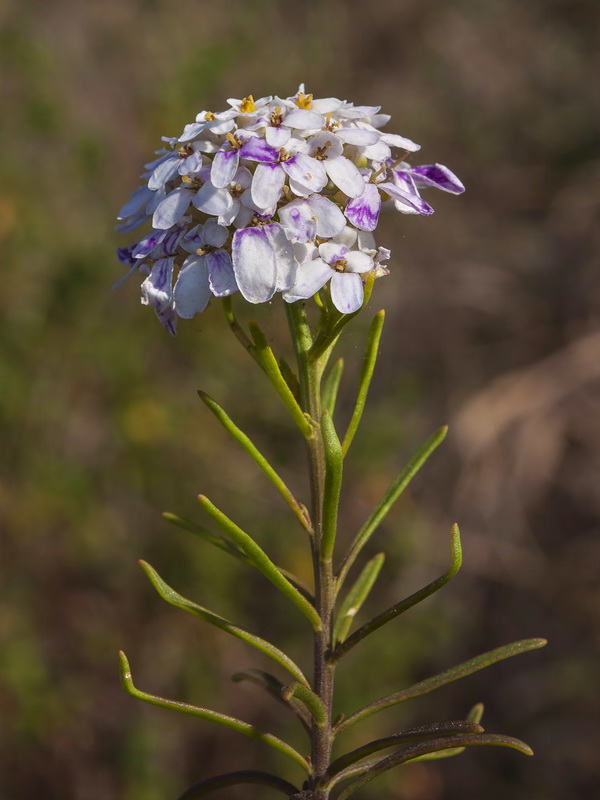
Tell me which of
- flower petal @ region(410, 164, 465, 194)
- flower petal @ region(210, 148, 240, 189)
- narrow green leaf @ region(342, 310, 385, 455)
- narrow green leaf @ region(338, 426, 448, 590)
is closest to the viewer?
flower petal @ region(210, 148, 240, 189)

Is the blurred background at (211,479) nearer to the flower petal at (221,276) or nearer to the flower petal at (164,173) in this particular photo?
the flower petal at (164,173)

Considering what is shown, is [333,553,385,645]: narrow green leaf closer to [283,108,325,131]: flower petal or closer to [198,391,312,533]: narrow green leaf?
[198,391,312,533]: narrow green leaf

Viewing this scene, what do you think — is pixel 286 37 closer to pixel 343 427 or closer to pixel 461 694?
pixel 343 427

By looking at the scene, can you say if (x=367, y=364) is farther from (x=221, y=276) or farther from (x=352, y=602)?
(x=352, y=602)

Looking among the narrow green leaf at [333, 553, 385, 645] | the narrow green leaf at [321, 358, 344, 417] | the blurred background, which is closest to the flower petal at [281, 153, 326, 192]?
the narrow green leaf at [321, 358, 344, 417]

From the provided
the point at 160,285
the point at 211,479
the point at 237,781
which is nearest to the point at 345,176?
the point at 160,285
